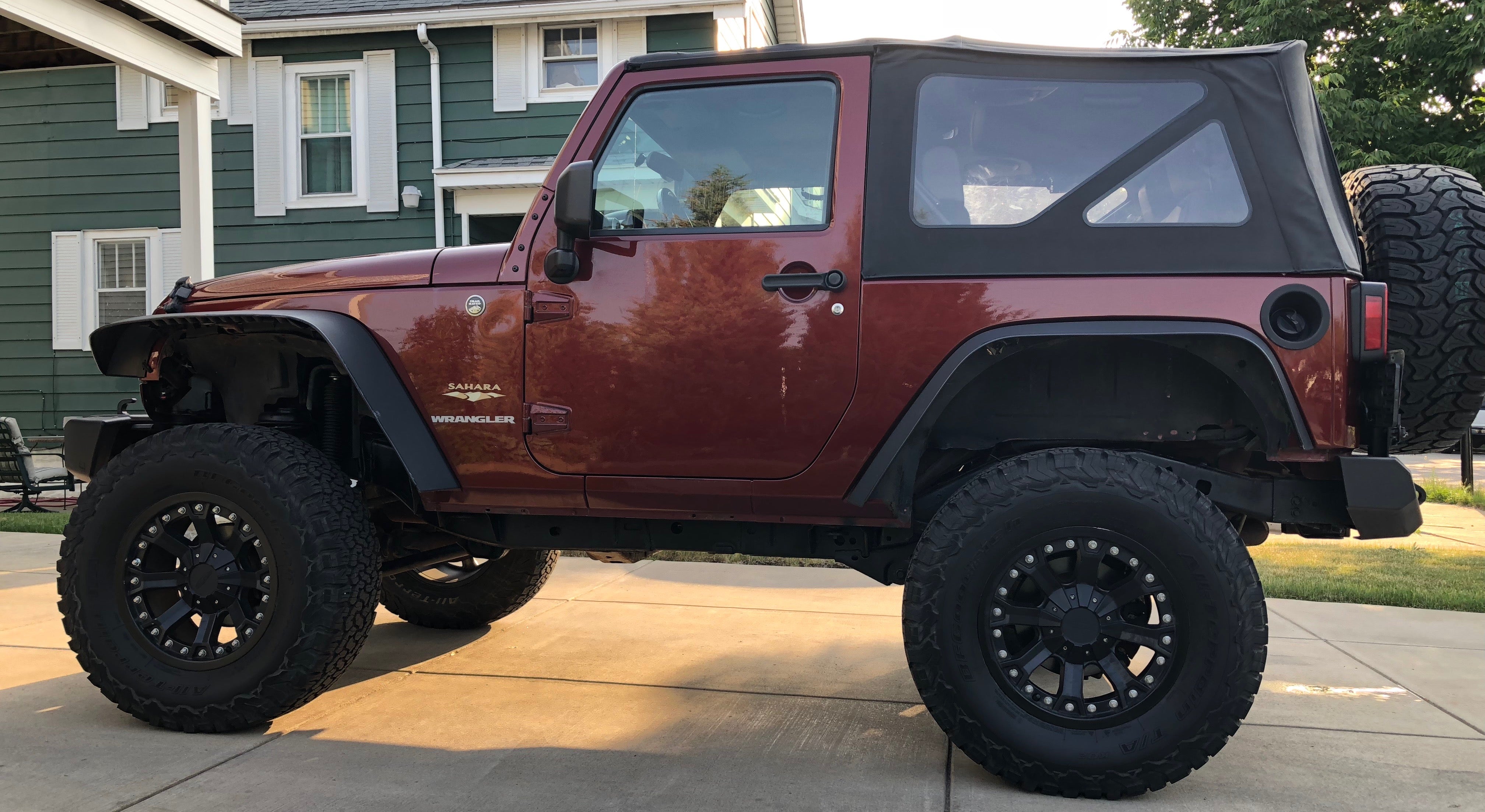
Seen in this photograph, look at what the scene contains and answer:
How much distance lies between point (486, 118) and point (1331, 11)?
1563cm

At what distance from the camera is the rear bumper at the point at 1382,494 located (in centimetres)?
276

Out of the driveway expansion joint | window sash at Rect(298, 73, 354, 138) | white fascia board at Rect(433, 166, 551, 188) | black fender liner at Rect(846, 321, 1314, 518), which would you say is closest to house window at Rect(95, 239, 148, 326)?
window sash at Rect(298, 73, 354, 138)

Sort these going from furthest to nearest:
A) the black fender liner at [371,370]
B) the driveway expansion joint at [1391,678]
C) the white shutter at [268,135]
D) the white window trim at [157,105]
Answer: the white window trim at [157,105], the white shutter at [268,135], the driveway expansion joint at [1391,678], the black fender liner at [371,370]

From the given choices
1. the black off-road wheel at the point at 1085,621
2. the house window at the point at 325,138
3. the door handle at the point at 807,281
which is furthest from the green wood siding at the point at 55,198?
the black off-road wheel at the point at 1085,621

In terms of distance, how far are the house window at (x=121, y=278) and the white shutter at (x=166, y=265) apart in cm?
20

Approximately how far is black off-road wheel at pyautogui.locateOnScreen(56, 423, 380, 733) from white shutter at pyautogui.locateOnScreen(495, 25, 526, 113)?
30.7 ft

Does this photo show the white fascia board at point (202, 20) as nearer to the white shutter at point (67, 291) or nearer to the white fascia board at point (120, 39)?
the white fascia board at point (120, 39)

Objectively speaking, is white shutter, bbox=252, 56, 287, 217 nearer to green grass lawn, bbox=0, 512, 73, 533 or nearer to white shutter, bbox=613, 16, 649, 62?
white shutter, bbox=613, 16, 649, 62

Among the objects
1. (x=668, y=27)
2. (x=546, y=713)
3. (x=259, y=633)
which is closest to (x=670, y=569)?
(x=546, y=713)

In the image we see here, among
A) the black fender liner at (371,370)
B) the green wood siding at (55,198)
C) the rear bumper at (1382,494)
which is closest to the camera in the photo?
the rear bumper at (1382,494)

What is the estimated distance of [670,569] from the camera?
6.44 meters

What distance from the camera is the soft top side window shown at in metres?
3.06

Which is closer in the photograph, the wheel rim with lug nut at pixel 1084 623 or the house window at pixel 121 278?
the wheel rim with lug nut at pixel 1084 623

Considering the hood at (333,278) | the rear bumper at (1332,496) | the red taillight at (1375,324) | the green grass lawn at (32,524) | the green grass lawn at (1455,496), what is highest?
the hood at (333,278)
